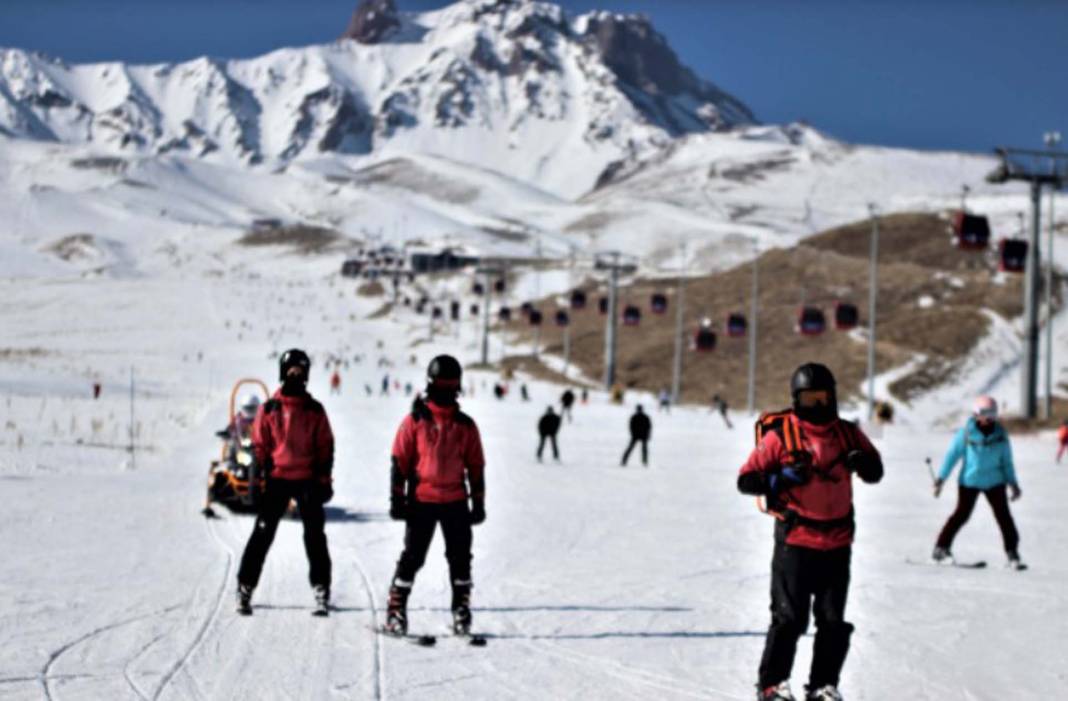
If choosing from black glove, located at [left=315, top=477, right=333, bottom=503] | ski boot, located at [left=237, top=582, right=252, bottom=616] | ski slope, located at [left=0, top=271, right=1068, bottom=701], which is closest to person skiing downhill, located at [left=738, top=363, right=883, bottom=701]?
ski slope, located at [left=0, top=271, right=1068, bottom=701]

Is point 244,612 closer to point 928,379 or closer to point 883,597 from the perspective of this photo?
point 883,597

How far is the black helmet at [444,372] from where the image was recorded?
26.4 ft

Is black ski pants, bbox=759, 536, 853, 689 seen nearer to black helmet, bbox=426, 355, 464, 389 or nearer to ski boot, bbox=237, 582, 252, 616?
black helmet, bbox=426, 355, 464, 389

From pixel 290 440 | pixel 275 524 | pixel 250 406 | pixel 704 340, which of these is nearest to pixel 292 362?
pixel 290 440

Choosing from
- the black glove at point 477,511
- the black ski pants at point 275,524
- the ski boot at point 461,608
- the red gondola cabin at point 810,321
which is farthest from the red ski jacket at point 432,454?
the red gondola cabin at point 810,321

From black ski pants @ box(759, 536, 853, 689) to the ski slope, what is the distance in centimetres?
96

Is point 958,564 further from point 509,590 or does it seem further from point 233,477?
point 233,477

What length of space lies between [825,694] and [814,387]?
1575mm

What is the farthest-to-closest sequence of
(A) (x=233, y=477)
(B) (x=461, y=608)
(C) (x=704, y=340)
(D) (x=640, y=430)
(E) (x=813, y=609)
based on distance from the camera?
(C) (x=704, y=340), (D) (x=640, y=430), (A) (x=233, y=477), (B) (x=461, y=608), (E) (x=813, y=609)

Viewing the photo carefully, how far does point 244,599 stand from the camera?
30.3ft

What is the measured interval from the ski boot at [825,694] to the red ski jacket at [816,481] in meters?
0.72

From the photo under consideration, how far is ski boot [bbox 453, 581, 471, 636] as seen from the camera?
8.55 meters

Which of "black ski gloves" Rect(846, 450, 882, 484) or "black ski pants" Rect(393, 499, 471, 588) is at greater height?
"black ski gloves" Rect(846, 450, 882, 484)

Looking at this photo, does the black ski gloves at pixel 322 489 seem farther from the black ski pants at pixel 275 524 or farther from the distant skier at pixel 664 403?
the distant skier at pixel 664 403
